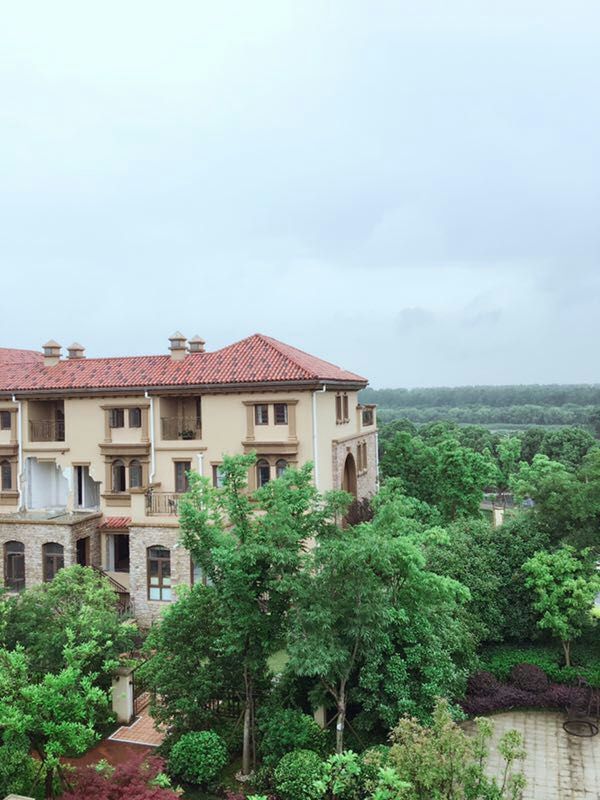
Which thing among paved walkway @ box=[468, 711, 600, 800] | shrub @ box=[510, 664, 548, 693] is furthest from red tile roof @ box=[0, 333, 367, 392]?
paved walkway @ box=[468, 711, 600, 800]

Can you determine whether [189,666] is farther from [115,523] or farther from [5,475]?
[5,475]

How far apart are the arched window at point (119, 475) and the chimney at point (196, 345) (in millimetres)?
5410

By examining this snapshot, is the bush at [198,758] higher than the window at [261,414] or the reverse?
the reverse

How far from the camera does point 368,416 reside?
31250 millimetres

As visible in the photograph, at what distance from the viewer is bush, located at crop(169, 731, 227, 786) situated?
12734mm

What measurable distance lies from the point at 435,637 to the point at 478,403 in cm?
17840

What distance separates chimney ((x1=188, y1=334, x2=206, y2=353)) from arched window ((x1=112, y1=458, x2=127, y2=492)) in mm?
5410

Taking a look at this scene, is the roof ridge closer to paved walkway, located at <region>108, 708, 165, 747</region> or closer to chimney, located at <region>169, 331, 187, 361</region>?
chimney, located at <region>169, 331, 187, 361</region>

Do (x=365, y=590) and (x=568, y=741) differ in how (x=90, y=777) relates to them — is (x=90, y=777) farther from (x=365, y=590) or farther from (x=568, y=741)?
(x=568, y=741)

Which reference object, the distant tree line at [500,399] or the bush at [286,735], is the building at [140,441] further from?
the distant tree line at [500,399]

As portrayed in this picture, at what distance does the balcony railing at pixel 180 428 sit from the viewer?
80.8ft

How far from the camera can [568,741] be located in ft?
48.7

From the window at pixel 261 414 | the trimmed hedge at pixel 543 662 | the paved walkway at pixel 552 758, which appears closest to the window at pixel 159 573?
the window at pixel 261 414

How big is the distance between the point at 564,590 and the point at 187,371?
48.3 feet
